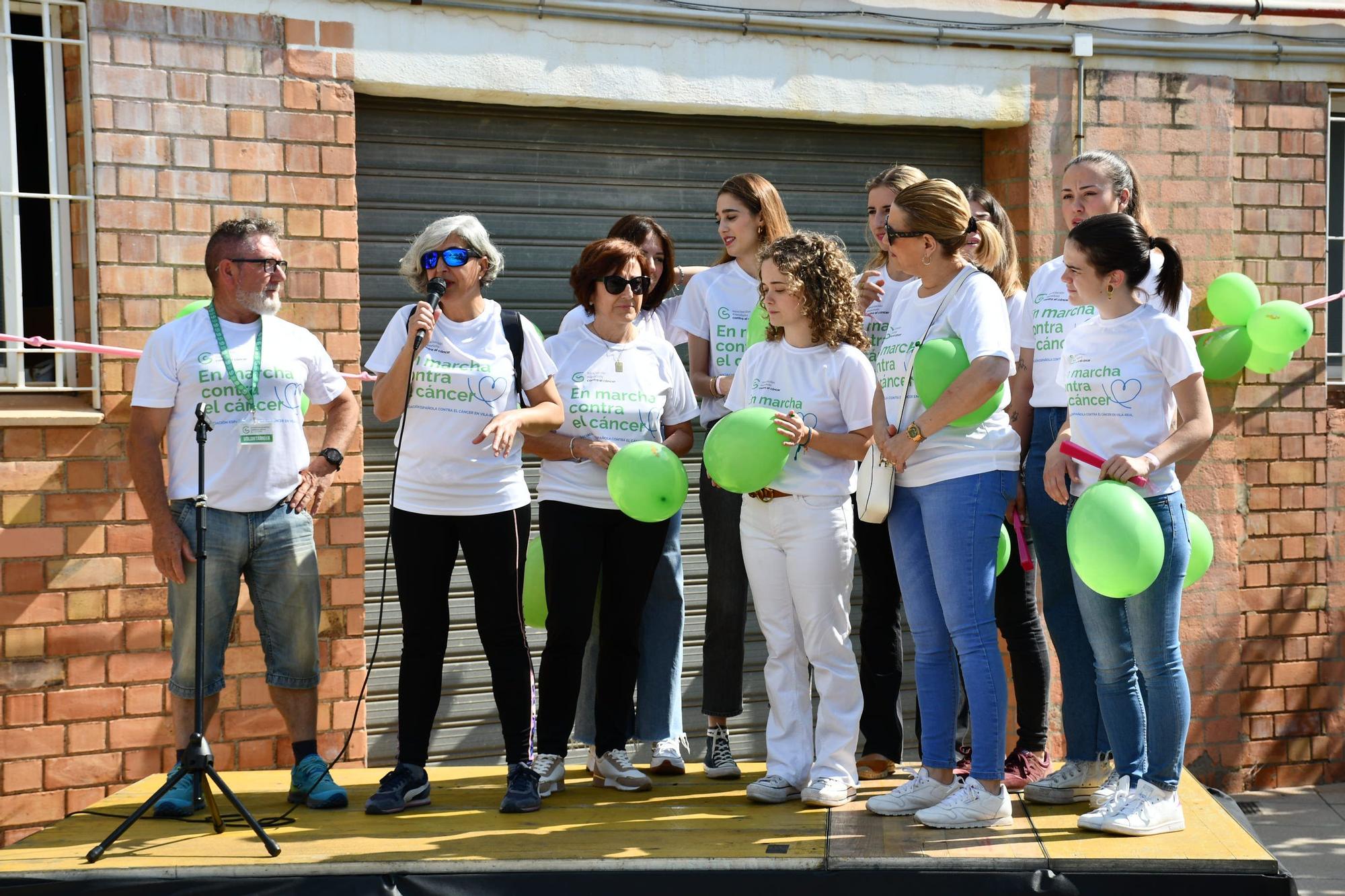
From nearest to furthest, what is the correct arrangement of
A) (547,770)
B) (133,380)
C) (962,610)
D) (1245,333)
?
(962,610)
(547,770)
(133,380)
(1245,333)

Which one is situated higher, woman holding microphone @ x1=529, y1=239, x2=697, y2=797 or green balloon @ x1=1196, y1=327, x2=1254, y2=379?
green balloon @ x1=1196, y1=327, x2=1254, y2=379

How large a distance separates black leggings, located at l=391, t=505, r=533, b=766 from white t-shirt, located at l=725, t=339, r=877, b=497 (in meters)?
0.93

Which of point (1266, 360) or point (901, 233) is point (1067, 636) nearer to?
point (901, 233)

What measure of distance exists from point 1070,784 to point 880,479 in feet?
3.91

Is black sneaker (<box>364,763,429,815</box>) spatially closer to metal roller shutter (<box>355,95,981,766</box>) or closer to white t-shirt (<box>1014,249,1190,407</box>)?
metal roller shutter (<box>355,95,981,766</box>)

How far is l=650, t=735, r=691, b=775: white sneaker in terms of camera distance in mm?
4875

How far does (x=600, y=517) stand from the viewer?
15.1 ft

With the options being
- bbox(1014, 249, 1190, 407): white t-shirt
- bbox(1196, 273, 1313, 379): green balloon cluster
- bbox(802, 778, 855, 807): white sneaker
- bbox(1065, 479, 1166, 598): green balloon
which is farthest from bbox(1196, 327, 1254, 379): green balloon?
bbox(802, 778, 855, 807): white sneaker

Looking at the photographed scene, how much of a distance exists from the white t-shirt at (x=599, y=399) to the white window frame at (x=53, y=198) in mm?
1898

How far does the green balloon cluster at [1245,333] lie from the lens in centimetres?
610

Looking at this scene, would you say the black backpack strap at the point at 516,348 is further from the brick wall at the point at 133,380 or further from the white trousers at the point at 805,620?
the brick wall at the point at 133,380

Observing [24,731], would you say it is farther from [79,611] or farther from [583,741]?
[583,741]

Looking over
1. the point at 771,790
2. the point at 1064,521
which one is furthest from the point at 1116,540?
the point at 771,790

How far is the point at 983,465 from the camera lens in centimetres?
410
